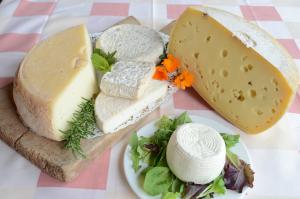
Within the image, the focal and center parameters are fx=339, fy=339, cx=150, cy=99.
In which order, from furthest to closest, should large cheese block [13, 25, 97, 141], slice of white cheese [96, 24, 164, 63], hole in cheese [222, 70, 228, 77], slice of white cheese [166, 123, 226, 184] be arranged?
slice of white cheese [96, 24, 164, 63]
hole in cheese [222, 70, 228, 77]
large cheese block [13, 25, 97, 141]
slice of white cheese [166, 123, 226, 184]

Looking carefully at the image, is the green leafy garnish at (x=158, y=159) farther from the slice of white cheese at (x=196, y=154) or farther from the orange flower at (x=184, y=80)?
the orange flower at (x=184, y=80)

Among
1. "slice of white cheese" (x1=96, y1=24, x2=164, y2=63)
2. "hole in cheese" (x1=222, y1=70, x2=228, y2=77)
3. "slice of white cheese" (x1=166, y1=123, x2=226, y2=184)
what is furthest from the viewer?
"slice of white cheese" (x1=96, y1=24, x2=164, y2=63)

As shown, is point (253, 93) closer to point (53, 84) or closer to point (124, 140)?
point (124, 140)

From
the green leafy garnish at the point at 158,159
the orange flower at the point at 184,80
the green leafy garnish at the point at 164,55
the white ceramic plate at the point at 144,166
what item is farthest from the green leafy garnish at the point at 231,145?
the green leafy garnish at the point at 164,55

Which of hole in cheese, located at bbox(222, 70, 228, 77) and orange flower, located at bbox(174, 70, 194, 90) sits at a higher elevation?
hole in cheese, located at bbox(222, 70, 228, 77)

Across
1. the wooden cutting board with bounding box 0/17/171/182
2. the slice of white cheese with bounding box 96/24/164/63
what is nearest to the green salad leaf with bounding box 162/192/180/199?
the wooden cutting board with bounding box 0/17/171/182

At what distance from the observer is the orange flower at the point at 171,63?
3.44 feet

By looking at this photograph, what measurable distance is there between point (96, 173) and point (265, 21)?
37.9 inches

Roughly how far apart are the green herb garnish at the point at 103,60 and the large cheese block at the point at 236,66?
8.1 inches

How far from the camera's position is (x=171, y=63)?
1060 millimetres

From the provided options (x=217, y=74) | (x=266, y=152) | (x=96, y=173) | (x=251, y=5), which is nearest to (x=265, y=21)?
(x=251, y=5)

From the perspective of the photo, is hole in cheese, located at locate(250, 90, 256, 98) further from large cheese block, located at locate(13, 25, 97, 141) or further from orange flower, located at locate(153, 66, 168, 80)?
large cheese block, located at locate(13, 25, 97, 141)

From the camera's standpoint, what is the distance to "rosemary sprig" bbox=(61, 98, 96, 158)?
2.75ft

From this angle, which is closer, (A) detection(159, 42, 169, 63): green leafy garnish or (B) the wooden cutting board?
(B) the wooden cutting board
